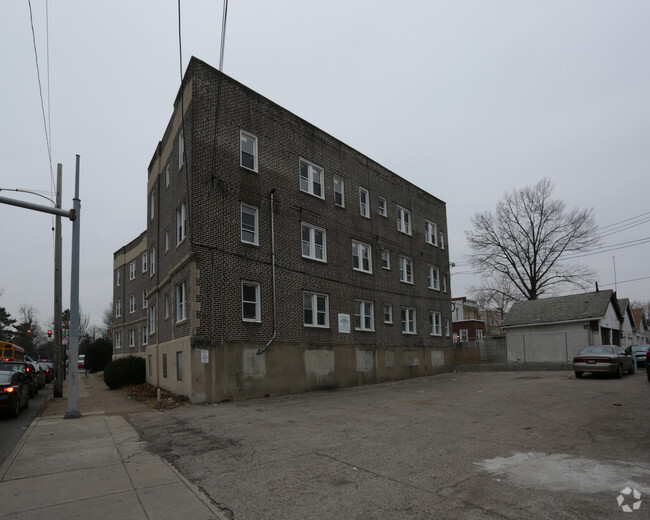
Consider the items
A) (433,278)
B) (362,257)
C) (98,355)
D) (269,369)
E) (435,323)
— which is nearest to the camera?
(269,369)

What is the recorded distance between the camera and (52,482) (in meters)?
7.14

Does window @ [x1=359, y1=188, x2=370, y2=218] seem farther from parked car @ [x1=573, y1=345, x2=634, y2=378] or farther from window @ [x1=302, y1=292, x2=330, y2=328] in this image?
parked car @ [x1=573, y1=345, x2=634, y2=378]

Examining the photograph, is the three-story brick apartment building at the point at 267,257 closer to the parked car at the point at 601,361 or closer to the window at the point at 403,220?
the window at the point at 403,220

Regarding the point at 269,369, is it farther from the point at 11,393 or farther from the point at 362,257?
the point at 362,257

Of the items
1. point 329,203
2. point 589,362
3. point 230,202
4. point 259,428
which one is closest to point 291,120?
point 329,203

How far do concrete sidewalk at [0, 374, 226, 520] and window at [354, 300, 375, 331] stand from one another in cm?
1441

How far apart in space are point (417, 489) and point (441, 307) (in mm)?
27331

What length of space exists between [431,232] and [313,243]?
43.4 feet

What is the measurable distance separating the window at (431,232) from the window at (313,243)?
1124 centimetres

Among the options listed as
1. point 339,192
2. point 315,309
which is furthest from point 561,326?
point 315,309

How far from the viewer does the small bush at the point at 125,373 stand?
25.6 metres

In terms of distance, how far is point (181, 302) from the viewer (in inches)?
738

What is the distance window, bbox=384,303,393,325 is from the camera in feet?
88.0

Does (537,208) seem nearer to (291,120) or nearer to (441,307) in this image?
(441,307)
